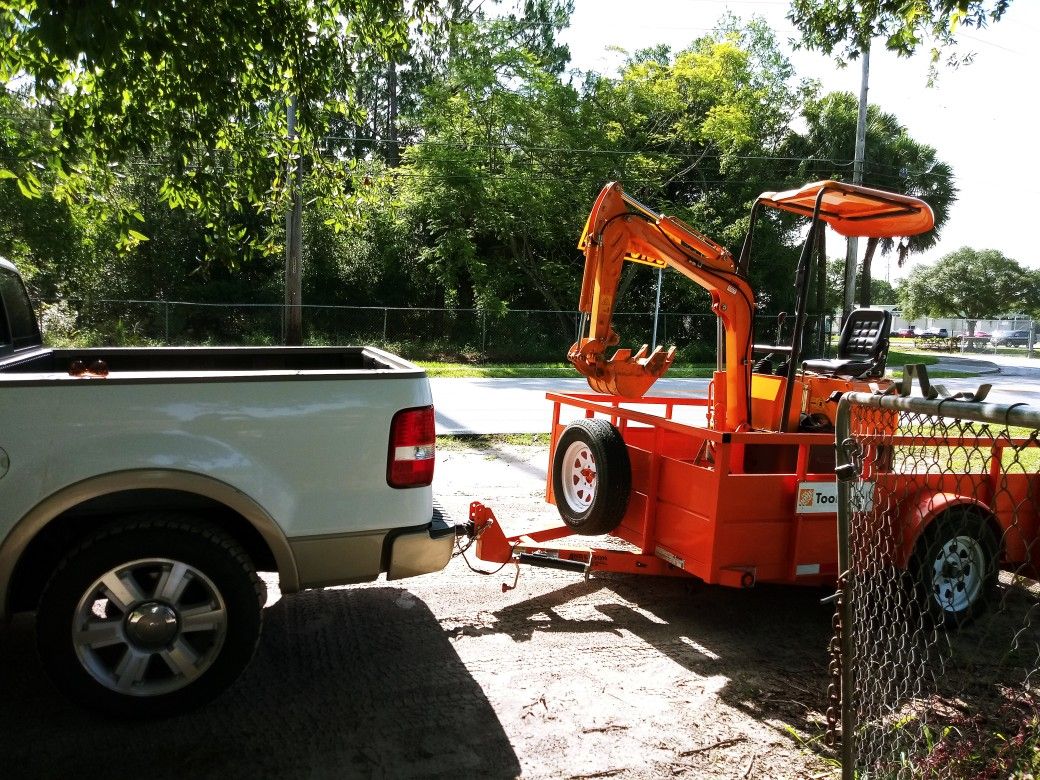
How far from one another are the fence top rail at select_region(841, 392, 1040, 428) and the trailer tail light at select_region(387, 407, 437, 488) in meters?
1.95

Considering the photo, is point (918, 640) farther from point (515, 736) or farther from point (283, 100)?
point (283, 100)

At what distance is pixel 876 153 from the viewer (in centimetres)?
3656

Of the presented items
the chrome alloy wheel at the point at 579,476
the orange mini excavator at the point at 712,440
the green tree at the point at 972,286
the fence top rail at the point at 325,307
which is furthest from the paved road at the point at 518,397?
the green tree at the point at 972,286

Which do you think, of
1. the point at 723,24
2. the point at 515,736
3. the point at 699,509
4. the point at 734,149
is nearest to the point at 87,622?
the point at 515,736

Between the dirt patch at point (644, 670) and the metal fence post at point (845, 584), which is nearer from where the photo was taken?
the metal fence post at point (845, 584)

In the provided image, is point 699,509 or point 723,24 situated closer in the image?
point 699,509

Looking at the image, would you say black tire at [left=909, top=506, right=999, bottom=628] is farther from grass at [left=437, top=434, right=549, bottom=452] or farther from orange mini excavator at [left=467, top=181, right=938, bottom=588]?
grass at [left=437, top=434, right=549, bottom=452]

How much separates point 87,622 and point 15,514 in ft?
1.73

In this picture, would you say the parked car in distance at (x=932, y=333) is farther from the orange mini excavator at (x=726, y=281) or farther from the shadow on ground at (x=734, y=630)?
the shadow on ground at (x=734, y=630)

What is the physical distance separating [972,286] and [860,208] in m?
81.2

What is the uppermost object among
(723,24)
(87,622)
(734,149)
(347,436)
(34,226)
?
(723,24)

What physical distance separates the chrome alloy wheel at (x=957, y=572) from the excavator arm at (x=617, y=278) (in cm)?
148

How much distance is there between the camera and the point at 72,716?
141 inches

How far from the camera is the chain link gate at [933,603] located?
2969 millimetres
